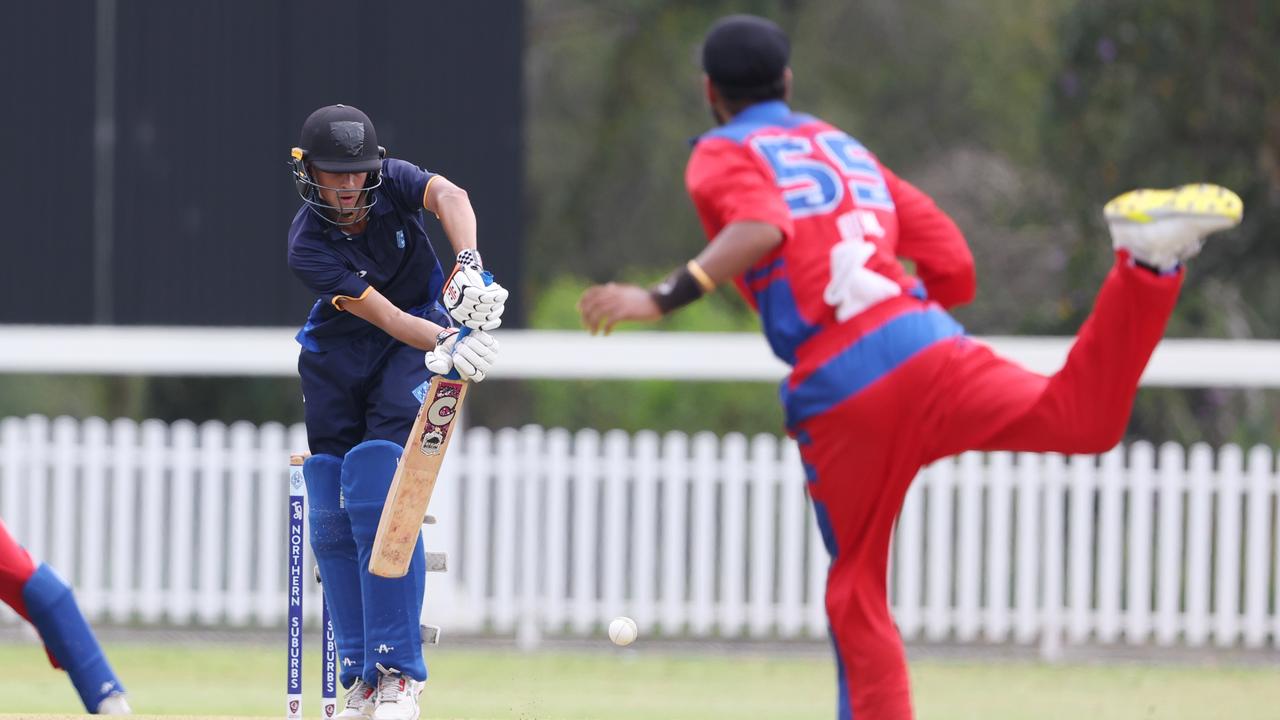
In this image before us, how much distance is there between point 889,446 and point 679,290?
1.98 ft

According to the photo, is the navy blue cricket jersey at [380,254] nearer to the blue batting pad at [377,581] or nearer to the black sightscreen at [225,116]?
the blue batting pad at [377,581]

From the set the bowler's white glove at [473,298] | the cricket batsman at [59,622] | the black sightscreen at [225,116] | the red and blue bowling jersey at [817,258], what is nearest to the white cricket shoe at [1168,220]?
the red and blue bowling jersey at [817,258]

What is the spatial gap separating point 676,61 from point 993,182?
3.44 m

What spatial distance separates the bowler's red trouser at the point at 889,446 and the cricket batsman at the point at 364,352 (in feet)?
4.24

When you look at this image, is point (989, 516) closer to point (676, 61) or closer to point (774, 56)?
point (774, 56)

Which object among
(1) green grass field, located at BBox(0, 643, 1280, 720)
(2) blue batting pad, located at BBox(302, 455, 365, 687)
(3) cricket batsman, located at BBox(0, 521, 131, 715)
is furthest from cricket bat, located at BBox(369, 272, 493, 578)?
(1) green grass field, located at BBox(0, 643, 1280, 720)

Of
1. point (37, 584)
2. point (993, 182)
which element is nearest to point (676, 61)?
point (993, 182)

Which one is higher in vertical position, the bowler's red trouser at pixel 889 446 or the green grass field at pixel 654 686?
the bowler's red trouser at pixel 889 446

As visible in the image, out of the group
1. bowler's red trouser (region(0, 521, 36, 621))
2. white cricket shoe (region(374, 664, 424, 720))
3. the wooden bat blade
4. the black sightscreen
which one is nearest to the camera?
the wooden bat blade

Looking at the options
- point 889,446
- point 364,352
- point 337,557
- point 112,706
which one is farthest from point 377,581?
point 889,446

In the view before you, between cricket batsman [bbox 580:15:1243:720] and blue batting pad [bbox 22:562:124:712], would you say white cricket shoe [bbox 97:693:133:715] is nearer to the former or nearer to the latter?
blue batting pad [bbox 22:562:124:712]

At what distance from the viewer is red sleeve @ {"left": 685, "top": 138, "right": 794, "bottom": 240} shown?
418 centimetres

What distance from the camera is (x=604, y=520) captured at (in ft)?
34.1

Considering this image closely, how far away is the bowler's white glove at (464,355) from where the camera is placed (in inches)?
191
